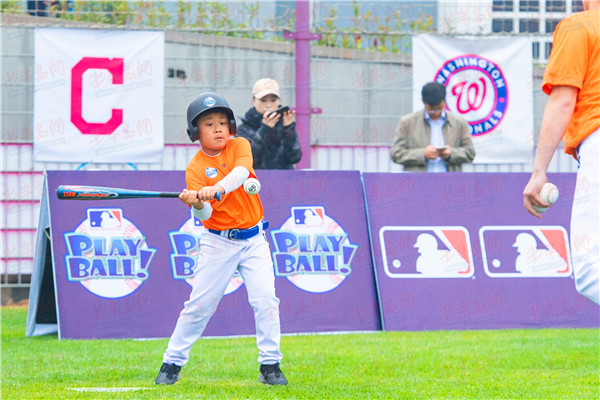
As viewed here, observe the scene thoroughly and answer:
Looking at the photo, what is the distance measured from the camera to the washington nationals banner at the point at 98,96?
1016cm

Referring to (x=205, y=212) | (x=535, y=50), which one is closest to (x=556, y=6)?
(x=535, y=50)

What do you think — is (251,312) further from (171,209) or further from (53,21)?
(53,21)

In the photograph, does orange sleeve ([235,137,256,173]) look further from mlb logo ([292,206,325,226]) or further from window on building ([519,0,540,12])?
window on building ([519,0,540,12])

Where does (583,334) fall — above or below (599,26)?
below

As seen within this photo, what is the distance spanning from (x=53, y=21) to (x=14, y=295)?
3.21m

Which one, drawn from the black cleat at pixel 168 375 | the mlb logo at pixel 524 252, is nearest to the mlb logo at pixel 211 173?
the black cleat at pixel 168 375

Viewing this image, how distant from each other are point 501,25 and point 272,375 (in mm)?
7006

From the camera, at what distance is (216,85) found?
1042 centimetres

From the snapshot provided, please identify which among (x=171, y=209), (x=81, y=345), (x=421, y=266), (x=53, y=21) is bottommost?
(x=81, y=345)

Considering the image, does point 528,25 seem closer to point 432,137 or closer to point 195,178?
point 432,137

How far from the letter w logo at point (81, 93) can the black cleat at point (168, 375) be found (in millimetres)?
5215

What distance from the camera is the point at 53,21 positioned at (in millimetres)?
10719

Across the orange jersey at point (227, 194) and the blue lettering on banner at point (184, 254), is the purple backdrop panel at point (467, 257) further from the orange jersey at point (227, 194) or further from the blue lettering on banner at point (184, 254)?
the orange jersey at point (227, 194)

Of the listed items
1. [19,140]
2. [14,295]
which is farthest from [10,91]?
[14,295]
